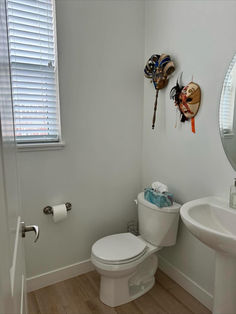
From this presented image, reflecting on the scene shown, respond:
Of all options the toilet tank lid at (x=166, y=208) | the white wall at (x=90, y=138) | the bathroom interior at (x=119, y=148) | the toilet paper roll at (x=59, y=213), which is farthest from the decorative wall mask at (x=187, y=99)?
the toilet paper roll at (x=59, y=213)

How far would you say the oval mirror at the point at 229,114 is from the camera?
1421 mm

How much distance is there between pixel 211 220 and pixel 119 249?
712 mm

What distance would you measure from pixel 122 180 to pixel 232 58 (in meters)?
1.31

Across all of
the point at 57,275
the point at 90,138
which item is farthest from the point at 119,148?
the point at 57,275

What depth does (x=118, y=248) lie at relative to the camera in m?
1.74

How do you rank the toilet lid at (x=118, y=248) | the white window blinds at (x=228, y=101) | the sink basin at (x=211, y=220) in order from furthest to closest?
the toilet lid at (x=118, y=248)
the white window blinds at (x=228, y=101)
the sink basin at (x=211, y=220)

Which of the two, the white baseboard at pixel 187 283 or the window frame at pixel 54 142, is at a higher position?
the window frame at pixel 54 142

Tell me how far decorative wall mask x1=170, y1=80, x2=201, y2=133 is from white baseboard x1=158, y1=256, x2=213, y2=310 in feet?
3.96

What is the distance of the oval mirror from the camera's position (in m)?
1.42

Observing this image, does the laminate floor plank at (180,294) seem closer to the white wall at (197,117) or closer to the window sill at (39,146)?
the white wall at (197,117)

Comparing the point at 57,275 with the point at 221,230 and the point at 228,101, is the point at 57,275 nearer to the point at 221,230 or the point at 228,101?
the point at 221,230

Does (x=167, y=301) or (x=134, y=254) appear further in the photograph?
(x=167, y=301)

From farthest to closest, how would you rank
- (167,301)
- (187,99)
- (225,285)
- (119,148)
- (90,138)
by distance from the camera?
(119,148)
(90,138)
(167,301)
(187,99)
(225,285)

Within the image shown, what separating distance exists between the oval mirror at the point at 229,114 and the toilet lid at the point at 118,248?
36.3 inches
